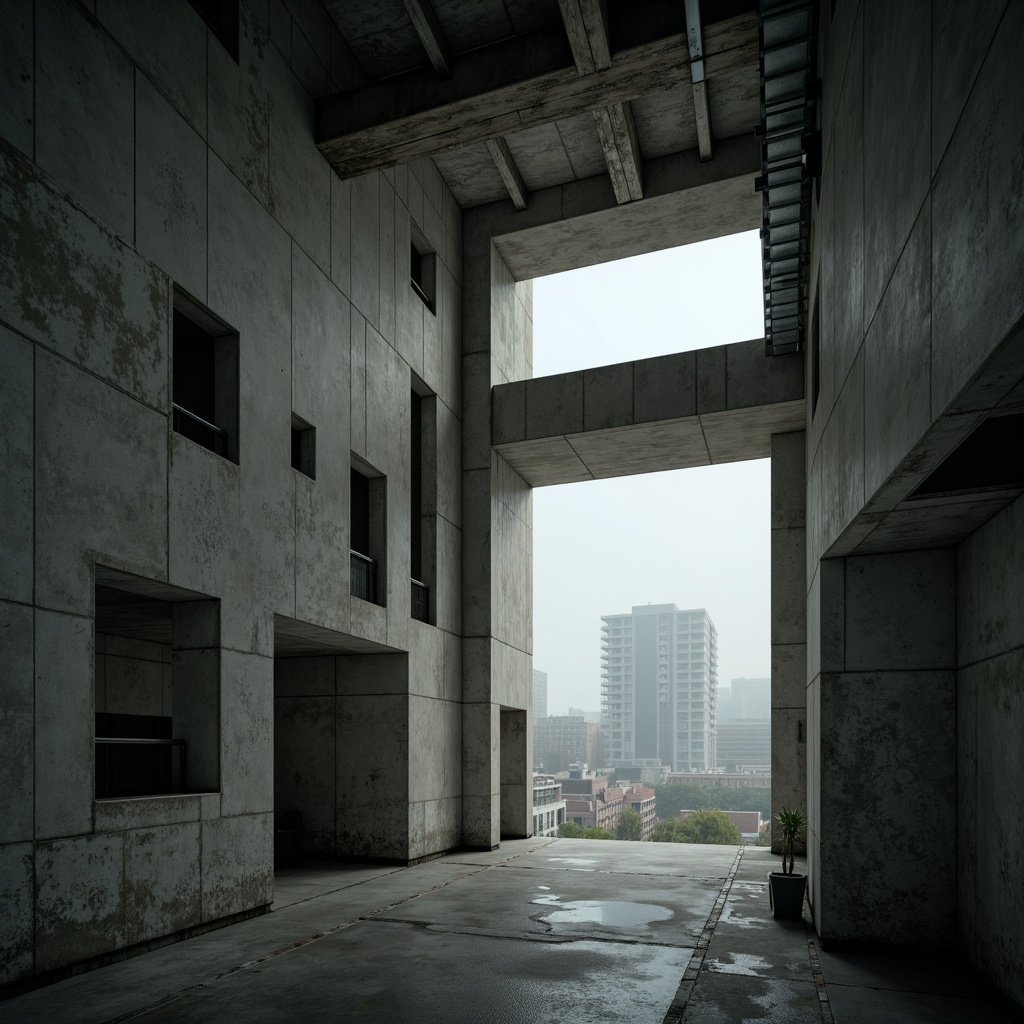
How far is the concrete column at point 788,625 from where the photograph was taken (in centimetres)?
1609

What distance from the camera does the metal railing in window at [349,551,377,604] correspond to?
13720 mm

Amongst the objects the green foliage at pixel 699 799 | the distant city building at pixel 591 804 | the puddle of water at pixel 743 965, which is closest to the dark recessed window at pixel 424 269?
the puddle of water at pixel 743 965

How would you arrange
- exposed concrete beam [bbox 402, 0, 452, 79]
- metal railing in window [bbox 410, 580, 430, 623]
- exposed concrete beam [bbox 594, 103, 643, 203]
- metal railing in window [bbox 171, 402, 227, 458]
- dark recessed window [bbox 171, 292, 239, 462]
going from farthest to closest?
metal railing in window [bbox 410, 580, 430, 623]
exposed concrete beam [bbox 594, 103, 643, 203]
exposed concrete beam [bbox 402, 0, 452, 79]
dark recessed window [bbox 171, 292, 239, 462]
metal railing in window [bbox 171, 402, 227, 458]

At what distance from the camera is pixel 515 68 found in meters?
12.4

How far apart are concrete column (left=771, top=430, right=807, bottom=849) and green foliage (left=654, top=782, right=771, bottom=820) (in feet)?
410

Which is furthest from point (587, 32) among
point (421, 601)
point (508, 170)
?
point (421, 601)

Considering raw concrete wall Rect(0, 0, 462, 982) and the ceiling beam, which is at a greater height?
the ceiling beam

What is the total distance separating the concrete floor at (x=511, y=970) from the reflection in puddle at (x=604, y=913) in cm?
2

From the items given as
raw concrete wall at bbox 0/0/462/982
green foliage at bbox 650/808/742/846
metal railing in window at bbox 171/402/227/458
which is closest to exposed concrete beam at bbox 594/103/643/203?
raw concrete wall at bbox 0/0/462/982

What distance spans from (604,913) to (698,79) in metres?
11.1

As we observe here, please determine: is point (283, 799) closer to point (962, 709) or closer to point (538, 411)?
point (538, 411)

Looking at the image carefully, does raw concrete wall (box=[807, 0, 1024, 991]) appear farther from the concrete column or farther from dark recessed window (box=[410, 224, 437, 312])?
dark recessed window (box=[410, 224, 437, 312])

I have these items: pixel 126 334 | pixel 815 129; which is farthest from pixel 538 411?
pixel 126 334

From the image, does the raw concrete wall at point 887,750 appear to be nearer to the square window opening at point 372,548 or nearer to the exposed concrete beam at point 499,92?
the square window opening at point 372,548
